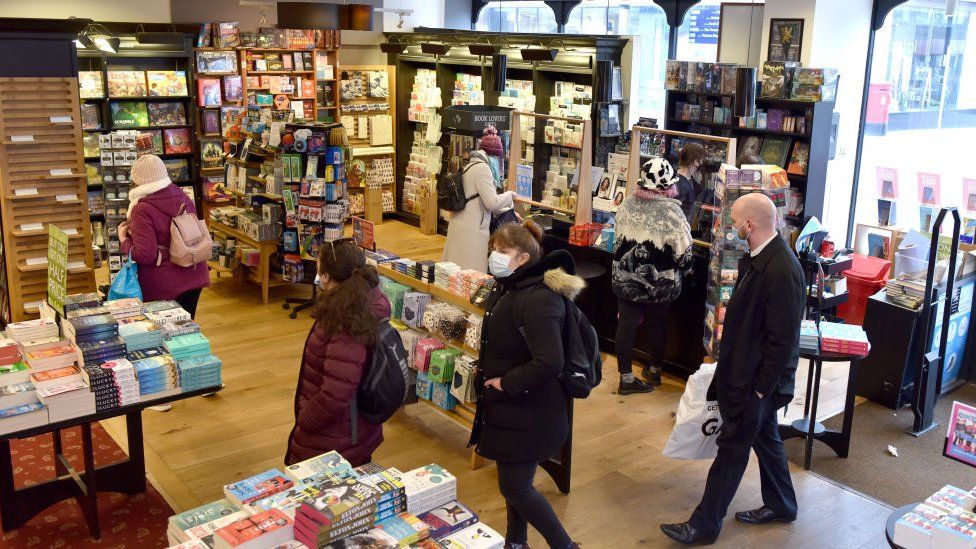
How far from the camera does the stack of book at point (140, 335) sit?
4355 mm

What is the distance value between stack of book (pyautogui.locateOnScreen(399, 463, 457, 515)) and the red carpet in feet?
6.48

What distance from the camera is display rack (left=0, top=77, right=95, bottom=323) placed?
271 inches

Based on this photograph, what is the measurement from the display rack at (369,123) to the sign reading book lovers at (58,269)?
709 cm

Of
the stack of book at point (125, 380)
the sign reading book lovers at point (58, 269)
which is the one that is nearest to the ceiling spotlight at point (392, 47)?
the sign reading book lovers at point (58, 269)

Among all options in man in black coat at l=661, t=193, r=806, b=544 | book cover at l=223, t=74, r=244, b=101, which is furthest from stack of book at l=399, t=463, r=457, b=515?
book cover at l=223, t=74, r=244, b=101

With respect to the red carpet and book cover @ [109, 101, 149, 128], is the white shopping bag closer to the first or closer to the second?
the red carpet

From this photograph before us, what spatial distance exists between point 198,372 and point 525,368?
1762mm

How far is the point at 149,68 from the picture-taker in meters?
10.5

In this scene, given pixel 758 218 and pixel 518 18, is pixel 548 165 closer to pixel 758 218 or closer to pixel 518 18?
pixel 758 218

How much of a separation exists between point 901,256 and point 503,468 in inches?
161

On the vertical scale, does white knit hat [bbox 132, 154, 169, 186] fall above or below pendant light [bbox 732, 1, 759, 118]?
below

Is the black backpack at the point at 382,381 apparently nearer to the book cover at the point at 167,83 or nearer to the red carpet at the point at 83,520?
the red carpet at the point at 83,520

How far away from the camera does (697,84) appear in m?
8.84

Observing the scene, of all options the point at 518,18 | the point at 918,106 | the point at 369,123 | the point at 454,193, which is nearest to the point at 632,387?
the point at 454,193
